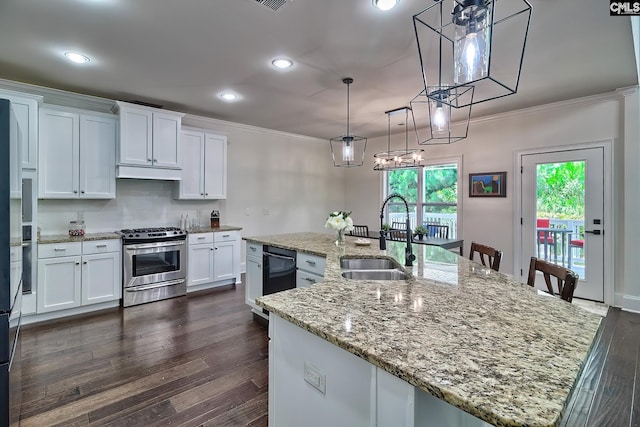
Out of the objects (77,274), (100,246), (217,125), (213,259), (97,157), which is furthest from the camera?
(217,125)

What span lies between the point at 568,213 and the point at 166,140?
5591 mm

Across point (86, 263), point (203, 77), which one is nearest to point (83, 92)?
point (203, 77)

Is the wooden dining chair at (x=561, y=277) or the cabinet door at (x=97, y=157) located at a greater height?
the cabinet door at (x=97, y=157)

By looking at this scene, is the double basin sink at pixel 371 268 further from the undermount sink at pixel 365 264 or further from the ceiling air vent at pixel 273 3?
the ceiling air vent at pixel 273 3

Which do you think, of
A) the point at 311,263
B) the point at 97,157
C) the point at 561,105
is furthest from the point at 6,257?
the point at 561,105

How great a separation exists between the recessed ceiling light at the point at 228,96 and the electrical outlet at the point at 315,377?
11.6 ft

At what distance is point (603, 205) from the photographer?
12.9 ft

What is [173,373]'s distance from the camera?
7.79 ft

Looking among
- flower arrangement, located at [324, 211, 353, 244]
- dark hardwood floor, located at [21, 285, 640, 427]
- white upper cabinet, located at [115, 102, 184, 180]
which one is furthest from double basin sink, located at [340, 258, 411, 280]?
white upper cabinet, located at [115, 102, 184, 180]

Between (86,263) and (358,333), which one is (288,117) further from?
(358,333)

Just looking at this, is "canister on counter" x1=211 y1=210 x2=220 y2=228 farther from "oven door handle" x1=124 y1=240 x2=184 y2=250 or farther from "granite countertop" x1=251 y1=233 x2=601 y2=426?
"granite countertop" x1=251 y1=233 x2=601 y2=426

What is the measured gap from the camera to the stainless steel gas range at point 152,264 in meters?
3.83

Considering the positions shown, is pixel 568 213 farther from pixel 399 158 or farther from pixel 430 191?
pixel 399 158

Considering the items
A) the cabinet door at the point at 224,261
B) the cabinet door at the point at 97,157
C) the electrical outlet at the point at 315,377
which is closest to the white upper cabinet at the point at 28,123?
the cabinet door at the point at 97,157
